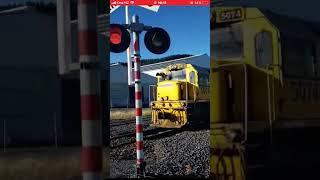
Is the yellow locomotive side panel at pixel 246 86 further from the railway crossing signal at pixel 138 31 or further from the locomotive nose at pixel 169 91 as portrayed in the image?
the locomotive nose at pixel 169 91

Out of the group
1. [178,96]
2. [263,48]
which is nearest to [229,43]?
[263,48]

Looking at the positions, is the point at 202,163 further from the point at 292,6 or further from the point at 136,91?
the point at 292,6

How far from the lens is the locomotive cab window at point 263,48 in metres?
3.83

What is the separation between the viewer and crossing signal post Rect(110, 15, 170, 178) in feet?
13.9

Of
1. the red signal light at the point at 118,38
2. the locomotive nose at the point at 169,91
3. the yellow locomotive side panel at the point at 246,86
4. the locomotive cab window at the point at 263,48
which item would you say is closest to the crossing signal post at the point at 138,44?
the red signal light at the point at 118,38

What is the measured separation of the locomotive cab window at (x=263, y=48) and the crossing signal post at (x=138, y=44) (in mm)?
778

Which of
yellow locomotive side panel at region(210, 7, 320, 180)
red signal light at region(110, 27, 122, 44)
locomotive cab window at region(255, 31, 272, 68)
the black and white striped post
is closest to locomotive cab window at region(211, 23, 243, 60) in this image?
yellow locomotive side panel at region(210, 7, 320, 180)

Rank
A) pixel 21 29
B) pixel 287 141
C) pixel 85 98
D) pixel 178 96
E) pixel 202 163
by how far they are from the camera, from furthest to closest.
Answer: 1. pixel 178 96
2. pixel 202 163
3. pixel 287 141
4. pixel 21 29
5. pixel 85 98

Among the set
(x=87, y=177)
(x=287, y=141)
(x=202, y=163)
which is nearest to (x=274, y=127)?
(x=287, y=141)

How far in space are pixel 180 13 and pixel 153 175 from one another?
4.07ft

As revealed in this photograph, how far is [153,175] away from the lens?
14.4ft

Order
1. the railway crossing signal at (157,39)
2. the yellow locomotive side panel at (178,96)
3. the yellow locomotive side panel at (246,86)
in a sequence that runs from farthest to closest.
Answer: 1. the yellow locomotive side panel at (178,96)
2. the railway crossing signal at (157,39)
3. the yellow locomotive side panel at (246,86)

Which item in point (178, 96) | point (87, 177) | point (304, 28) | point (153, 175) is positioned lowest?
point (153, 175)

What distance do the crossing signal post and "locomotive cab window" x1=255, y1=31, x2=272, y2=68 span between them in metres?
0.78
